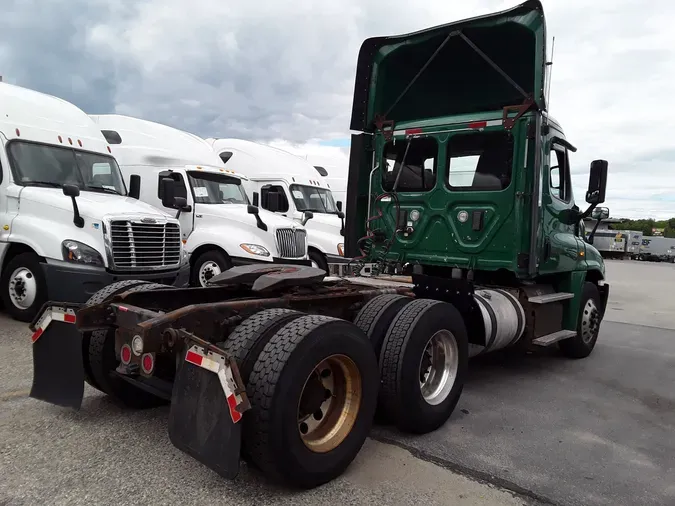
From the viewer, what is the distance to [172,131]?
36.8 ft

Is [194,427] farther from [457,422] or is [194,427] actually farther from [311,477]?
[457,422]

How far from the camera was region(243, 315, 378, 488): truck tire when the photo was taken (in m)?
2.76

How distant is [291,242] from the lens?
10805mm

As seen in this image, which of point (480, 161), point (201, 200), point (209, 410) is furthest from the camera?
point (201, 200)

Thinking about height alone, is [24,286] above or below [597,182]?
below

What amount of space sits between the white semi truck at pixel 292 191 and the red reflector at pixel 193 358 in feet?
29.8

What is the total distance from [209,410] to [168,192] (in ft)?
24.8

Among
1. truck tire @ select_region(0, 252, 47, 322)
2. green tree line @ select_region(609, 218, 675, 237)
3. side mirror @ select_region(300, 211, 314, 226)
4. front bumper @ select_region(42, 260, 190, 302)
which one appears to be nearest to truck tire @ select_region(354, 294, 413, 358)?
front bumper @ select_region(42, 260, 190, 302)

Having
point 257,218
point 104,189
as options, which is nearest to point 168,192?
point 104,189

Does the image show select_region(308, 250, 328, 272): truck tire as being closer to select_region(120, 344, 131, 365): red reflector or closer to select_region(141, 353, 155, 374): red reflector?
select_region(120, 344, 131, 365): red reflector

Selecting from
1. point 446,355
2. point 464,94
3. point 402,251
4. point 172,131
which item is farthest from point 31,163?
point 446,355

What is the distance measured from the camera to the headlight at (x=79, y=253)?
6789 millimetres

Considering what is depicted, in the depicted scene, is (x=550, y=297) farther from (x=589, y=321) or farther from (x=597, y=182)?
(x=597, y=182)

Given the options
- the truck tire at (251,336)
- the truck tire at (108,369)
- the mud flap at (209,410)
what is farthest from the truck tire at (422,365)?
the truck tire at (108,369)
